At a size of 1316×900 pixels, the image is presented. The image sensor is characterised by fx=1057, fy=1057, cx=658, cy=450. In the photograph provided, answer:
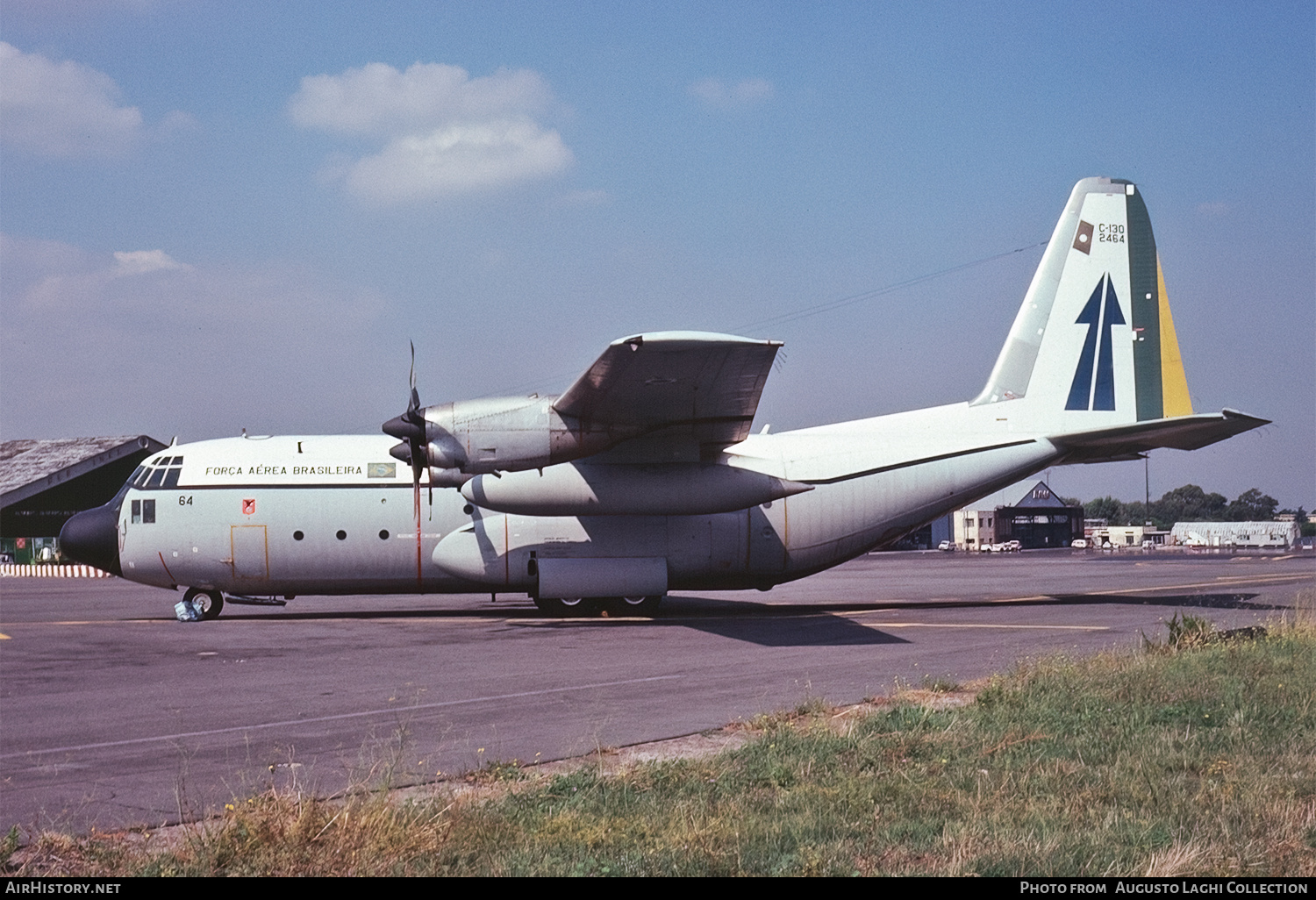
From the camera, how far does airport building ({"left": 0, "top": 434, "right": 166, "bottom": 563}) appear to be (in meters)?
55.9

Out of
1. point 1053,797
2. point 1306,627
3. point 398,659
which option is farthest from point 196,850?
point 1306,627

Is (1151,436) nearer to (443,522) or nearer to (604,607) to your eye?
(604,607)

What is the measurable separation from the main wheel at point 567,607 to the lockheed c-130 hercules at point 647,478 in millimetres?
118

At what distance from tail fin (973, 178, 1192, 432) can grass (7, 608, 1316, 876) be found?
15.1 m

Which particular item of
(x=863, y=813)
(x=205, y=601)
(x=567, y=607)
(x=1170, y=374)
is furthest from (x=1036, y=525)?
(x=863, y=813)

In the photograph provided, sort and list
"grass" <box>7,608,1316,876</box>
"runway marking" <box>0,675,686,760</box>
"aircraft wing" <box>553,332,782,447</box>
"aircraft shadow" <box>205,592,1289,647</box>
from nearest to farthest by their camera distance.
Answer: "grass" <box>7,608,1316,876</box>, "runway marking" <box>0,675,686,760</box>, "aircraft wing" <box>553,332,782,447</box>, "aircraft shadow" <box>205,592,1289,647</box>

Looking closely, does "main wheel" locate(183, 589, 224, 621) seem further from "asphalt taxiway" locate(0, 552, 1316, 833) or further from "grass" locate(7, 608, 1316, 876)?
"grass" locate(7, 608, 1316, 876)

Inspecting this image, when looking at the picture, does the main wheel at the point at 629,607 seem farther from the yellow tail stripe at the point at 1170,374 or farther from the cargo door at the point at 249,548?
the yellow tail stripe at the point at 1170,374

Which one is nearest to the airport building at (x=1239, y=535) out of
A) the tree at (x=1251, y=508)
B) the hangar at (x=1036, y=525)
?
the hangar at (x=1036, y=525)

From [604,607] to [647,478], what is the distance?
12.7 ft

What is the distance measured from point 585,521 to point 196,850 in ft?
54.1

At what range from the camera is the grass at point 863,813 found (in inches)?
225

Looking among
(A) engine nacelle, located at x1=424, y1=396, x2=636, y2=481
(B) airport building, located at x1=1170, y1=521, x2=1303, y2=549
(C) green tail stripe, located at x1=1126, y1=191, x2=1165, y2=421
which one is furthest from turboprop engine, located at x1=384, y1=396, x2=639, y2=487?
(B) airport building, located at x1=1170, y1=521, x2=1303, y2=549
